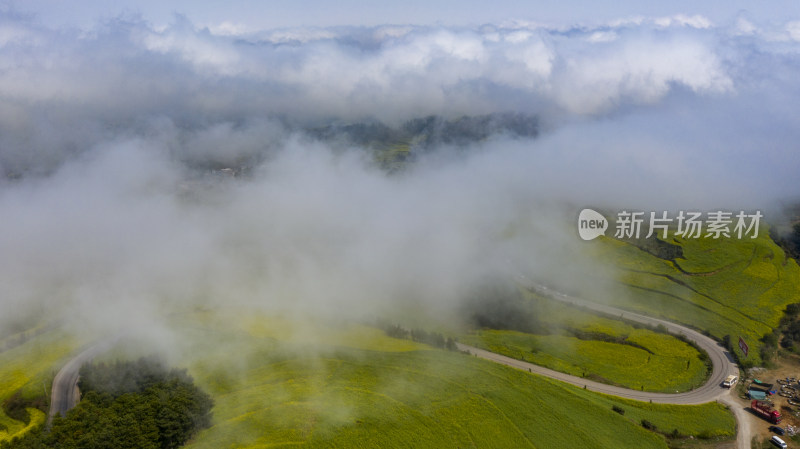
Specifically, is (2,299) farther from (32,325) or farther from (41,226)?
(41,226)

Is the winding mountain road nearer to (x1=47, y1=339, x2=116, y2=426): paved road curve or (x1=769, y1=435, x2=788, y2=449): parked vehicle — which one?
(x1=47, y1=339, x2=116, y2=426): paved road curve

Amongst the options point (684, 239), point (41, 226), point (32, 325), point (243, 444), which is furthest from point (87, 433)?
point (684, 239)

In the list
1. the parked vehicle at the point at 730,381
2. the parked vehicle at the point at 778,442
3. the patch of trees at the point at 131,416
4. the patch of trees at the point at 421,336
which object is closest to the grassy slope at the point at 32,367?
the patch of trees at the point at 131,416

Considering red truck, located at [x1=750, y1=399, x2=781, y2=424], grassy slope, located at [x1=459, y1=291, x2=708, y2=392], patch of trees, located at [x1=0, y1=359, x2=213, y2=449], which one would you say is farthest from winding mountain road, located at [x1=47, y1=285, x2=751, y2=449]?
patch of trees, located at [x1=0, y1=359, x2=213, y2=449]

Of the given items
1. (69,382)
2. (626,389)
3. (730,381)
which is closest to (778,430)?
(730,381)

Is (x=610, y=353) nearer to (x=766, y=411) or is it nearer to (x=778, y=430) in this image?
(x=766, y=411)

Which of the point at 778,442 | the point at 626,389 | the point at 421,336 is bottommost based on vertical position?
the point at 778,442

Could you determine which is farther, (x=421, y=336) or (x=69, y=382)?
(x=421, y=336)
